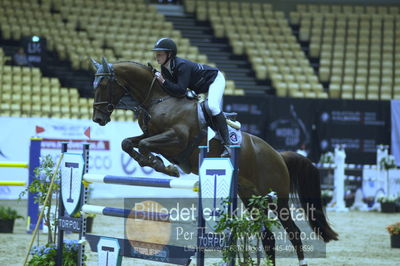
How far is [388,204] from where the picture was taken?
44.5 ft

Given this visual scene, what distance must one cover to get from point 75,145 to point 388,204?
6400mm

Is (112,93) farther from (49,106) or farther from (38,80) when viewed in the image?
(38,80)

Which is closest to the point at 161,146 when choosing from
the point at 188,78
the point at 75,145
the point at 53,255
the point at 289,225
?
the point at 188,78

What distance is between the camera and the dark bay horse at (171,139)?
579 centimetres

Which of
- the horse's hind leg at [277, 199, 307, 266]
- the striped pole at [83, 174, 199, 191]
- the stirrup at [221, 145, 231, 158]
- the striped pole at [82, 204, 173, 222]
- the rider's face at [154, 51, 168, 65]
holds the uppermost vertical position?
the rider's face at [154, 51, 168, 65]

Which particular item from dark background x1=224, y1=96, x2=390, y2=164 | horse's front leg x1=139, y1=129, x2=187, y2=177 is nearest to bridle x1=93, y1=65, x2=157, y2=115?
horse's front leg x1=139, y1=129, x2=187, y2=177

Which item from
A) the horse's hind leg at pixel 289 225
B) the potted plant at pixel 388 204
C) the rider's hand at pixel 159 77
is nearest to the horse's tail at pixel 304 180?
the horse's hind leg at pixel 289 225

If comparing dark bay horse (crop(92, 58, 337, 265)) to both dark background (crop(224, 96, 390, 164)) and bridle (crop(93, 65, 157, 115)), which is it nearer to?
bridle (crop(93, 65, 157, 115))

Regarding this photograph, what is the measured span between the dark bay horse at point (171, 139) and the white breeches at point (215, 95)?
198 millimetres

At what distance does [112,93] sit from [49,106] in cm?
858

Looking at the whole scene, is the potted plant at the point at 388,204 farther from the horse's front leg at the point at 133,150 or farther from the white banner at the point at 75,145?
the horse's front leg at the point at 133,150

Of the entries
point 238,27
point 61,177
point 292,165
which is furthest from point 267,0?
point 61,177

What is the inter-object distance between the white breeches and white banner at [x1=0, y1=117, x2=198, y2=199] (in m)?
6.11

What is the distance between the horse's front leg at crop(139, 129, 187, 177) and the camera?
18.7ft
